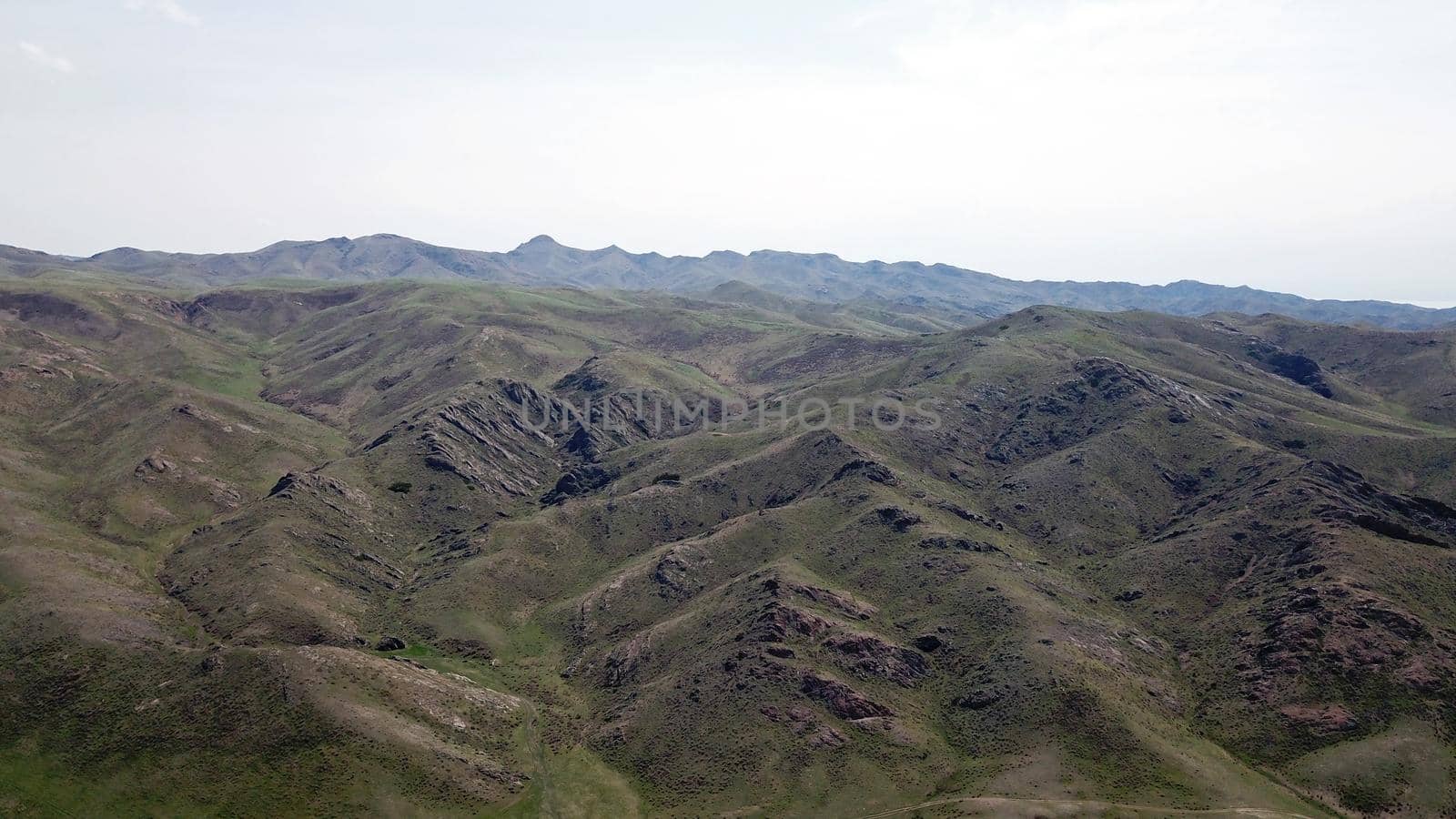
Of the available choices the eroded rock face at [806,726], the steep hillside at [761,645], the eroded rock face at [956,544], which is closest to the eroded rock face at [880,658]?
the steep hillside at [761,645]

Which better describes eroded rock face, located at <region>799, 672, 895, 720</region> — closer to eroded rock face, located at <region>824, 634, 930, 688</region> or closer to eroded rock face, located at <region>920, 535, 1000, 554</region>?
eroded rock face, located at <region>824, 634, 930, 688</region>

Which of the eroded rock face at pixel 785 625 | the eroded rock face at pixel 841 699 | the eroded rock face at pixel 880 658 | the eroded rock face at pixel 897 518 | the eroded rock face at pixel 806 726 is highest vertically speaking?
the eroded rock face at pixel 897 518

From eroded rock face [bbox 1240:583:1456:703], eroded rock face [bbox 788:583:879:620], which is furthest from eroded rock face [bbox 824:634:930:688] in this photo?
eroded rock face [bbox 1240:583:1456:703]

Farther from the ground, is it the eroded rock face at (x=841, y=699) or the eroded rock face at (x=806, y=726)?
the eroded rock face at (x=841, y=699)

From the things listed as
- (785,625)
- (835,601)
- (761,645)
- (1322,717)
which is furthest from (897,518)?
(1322,717)

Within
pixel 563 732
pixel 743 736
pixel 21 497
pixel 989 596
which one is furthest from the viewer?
pixel 21 497

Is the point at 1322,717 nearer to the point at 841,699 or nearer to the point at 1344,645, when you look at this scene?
the point at 1344,645

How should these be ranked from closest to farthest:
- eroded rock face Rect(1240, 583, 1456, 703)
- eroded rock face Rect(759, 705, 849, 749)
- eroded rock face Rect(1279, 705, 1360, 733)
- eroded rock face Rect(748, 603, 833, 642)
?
eroded rock face Rect(1279, 705, 1360, 733) < eroded rock face Rect(1240, 583, 1456, 703) < eroded rock face Rect(759, 705, 849, 749) < eroded rock face Rect(748, 603, 833, 642)

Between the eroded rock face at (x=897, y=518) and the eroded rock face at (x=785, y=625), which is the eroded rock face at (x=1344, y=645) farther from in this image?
the eroded rock face at (x=785, y=625)

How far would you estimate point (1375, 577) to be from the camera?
13100 centimetres

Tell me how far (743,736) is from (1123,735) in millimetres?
51579

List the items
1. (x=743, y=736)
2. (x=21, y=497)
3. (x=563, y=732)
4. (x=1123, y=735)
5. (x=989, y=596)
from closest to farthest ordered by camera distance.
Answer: (x=1123, y=735)
(x=743, y=736)
(x=563, y=732)
(x=989, y=596)
(x=21, y=497)

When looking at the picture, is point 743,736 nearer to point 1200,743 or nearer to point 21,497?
point 1200,743

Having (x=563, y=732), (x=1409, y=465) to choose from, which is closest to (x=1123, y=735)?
(x=563, y=732)
